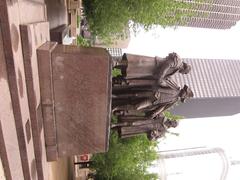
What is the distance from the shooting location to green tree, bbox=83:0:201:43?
38.1 feet

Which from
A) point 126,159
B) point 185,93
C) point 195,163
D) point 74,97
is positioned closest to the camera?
point 74,97

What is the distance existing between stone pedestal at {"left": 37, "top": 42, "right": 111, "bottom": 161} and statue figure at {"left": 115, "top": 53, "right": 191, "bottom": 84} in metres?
1.07

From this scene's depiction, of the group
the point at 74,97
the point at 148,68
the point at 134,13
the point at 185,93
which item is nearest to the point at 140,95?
the point at 148,68

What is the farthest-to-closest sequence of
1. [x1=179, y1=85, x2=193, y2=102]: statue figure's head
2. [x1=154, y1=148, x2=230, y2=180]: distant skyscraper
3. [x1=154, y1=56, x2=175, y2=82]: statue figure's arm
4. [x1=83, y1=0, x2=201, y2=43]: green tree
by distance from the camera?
[x1=154, y1=148, x2=230, y2=180]: distant skyscraper
[x1=83, y1=0, x2=201, y2=43]: green tree
[x1=179, y1=85, x2=193, y2=102]: statue figure's head
[x1=154, y1=56, x2=175, y2=82]: statue figure's arm

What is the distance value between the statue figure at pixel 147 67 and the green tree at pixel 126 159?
7785 mm

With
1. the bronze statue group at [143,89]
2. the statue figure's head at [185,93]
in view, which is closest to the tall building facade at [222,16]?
the statue figure's head at [185,93]

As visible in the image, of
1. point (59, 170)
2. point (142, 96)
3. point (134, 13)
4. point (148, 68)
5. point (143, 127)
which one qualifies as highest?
point (134, 13)

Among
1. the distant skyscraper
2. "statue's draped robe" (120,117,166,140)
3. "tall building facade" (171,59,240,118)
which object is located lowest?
the distant skyscraper

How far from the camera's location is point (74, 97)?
7.12 m

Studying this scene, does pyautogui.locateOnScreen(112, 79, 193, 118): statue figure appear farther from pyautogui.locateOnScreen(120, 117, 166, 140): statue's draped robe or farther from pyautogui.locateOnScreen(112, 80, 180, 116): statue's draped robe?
pyautogui.locateOnScreen(120, 117, 166, 140): statue's draped robe

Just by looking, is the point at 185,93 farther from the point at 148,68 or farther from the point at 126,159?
the point at 126,159

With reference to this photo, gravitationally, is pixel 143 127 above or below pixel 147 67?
below

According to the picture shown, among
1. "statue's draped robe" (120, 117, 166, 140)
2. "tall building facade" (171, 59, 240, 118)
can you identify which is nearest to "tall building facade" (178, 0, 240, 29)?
"tall building facade" (171, 59, 240, 118)

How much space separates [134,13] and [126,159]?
703 cm
